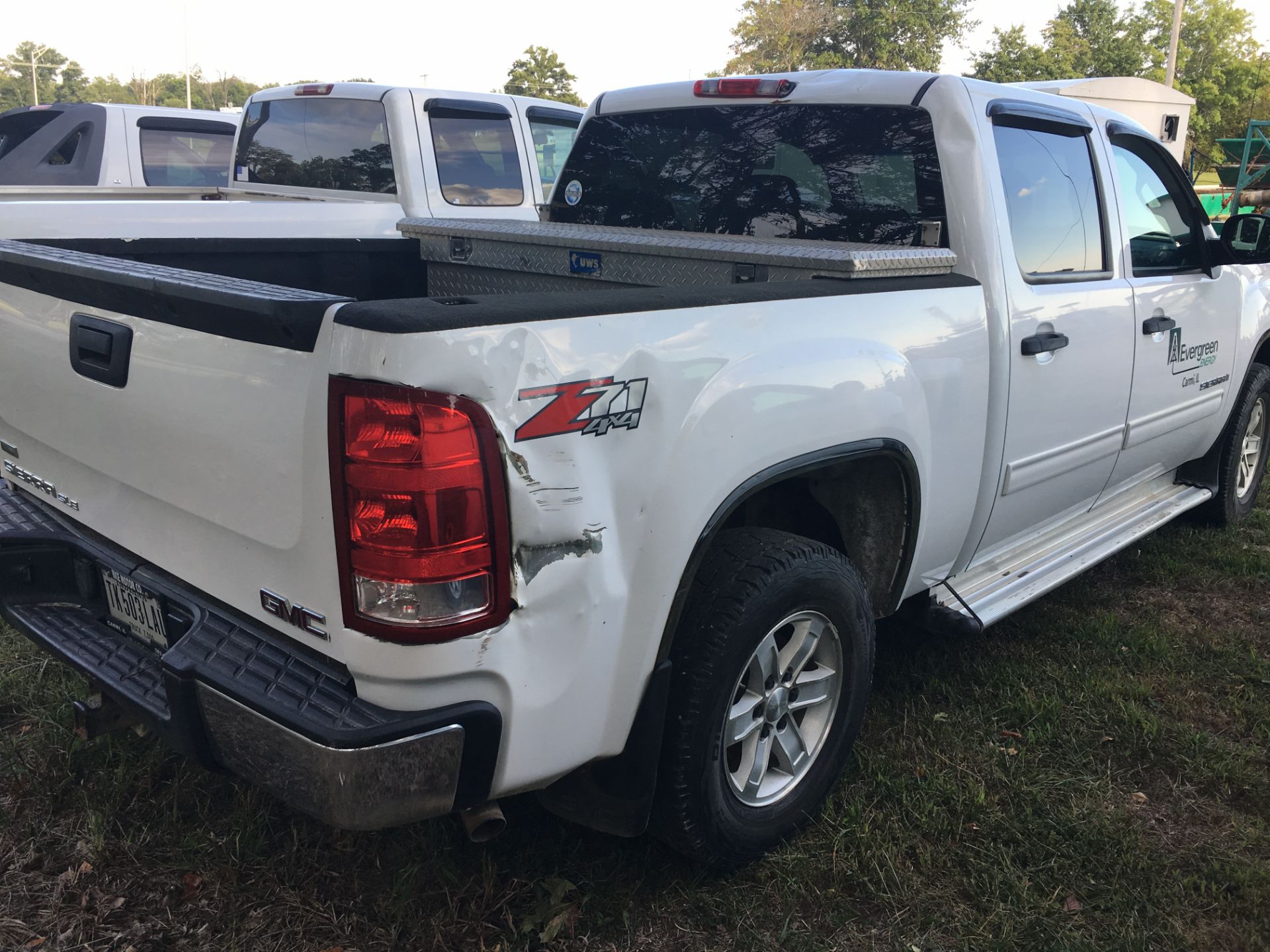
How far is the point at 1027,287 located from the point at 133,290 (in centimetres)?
245

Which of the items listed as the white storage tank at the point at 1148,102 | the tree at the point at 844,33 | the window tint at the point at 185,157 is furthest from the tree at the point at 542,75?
the window tint at the point at 185,157

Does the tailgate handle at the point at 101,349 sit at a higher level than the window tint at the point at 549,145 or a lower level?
lower

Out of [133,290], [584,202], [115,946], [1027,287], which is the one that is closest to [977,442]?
[1027,287]

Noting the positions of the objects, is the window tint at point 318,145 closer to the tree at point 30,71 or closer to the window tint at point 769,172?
the window tint at point 769,172

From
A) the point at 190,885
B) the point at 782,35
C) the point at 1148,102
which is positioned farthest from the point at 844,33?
the point at 190,885

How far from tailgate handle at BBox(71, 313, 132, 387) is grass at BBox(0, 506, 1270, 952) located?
120 cm

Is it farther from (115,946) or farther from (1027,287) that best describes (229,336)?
(1027,287)

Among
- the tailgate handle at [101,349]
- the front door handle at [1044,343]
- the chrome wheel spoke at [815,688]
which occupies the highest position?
the front door handle at [1044,343]

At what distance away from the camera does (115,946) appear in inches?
90.8

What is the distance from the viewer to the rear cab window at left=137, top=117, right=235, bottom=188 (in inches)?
305

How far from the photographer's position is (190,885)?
2.49 meters

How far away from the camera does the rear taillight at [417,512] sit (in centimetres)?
172

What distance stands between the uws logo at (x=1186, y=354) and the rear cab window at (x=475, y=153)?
159 inches

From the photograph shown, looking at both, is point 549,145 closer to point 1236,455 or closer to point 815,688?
point 1236,455
